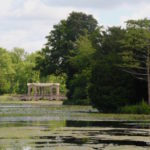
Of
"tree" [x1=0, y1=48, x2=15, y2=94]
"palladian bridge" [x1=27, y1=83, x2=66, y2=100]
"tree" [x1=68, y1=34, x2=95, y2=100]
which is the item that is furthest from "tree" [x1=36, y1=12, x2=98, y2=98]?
"tree" [x1=0, y1=48, x2=15, y2=94]

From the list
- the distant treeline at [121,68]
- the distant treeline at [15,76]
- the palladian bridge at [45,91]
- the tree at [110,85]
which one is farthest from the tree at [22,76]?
the tree at [110,85]

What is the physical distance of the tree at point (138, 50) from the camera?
5531 cm

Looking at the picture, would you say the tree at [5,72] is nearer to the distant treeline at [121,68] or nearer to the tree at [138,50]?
the distant treeline at [121,68]

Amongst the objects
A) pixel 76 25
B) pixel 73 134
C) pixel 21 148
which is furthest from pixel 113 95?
pixel 76 25

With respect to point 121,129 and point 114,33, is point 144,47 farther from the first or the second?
point 121,129

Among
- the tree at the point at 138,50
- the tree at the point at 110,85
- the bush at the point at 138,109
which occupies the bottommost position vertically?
the bush at the point at 138,109

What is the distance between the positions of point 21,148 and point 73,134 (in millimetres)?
7291

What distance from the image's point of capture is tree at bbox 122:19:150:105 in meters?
55.3

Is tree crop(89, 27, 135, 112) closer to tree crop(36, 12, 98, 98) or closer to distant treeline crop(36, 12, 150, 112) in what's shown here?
distant treeline crop(36, 12, 150, 112)

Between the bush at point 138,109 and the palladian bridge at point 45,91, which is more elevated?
the palladian bridge at point 45,91

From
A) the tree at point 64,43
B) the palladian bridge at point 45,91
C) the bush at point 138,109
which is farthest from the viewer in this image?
the palladian bridge at point 45,91

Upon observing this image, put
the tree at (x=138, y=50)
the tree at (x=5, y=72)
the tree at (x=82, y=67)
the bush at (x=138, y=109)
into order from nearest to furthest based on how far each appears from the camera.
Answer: the bush at (x=138, y=109) → the tree at (x=138, y=50) → the tree at (x=82, y=67) → the tree at (x=5, y=72)

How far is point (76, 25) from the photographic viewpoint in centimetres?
10356

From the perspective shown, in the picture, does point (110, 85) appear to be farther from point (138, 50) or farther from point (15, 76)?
point (15, 76)
